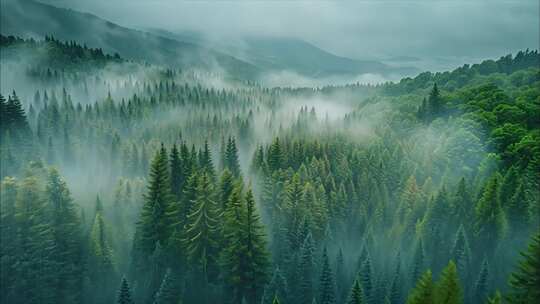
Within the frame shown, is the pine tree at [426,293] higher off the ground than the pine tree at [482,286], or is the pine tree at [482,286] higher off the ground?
the pine tree at [426,293]

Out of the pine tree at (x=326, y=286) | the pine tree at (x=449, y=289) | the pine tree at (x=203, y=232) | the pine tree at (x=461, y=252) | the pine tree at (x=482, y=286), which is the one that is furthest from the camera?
the pine tree at (x=461, y=252)

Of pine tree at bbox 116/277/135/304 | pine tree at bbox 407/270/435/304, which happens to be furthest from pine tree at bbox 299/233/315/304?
pine tree at bbox 407/270/435/304

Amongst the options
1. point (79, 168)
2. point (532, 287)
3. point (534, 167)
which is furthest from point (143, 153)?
point (532, 287)

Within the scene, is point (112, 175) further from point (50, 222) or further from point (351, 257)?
point (351, 257)

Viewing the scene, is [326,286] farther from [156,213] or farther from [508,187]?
[508,187]

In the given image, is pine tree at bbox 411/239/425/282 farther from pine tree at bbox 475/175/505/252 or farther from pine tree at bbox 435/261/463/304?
pine tree at bbox 435/261/463/304

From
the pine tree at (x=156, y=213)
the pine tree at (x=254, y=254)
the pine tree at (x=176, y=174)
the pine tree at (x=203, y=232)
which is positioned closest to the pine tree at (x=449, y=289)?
the pine tree at (x=254, y=254)

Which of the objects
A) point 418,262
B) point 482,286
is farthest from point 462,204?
point 482,286

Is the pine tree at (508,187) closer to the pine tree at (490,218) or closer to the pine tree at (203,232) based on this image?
the pine tree at (490,218)
